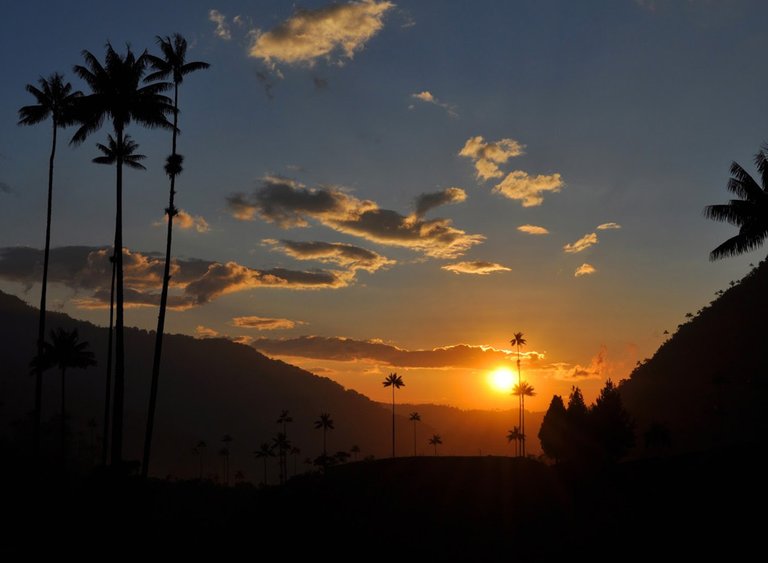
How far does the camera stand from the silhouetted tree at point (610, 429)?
88938mm

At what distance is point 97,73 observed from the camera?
38.2 meters

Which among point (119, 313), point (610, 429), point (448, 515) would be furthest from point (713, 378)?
point (119, 313)

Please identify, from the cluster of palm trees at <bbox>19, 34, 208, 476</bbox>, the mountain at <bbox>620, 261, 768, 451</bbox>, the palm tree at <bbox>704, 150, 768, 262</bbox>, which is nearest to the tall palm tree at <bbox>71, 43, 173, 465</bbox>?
the cluster of palm trees at <bbox>19, 34, 208, 476</bbox>

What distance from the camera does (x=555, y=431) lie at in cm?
9700

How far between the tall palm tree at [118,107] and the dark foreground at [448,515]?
582cm

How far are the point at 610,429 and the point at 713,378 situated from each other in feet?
95.4

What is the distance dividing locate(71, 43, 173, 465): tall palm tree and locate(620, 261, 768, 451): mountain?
81.9 m

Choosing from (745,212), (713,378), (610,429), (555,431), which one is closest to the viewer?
(745,212)

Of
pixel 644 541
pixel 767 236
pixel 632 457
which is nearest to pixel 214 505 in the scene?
pixel 644 541

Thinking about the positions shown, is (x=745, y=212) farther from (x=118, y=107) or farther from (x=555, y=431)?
(x=555, y=431)

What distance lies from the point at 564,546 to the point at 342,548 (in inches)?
535

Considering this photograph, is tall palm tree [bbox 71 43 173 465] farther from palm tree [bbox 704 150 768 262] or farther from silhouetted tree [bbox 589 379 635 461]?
silhouetted tree [bbox 589 379 635 461]

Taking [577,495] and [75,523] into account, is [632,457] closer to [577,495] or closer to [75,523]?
[577,495]

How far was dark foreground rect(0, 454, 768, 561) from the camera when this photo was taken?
126ft
